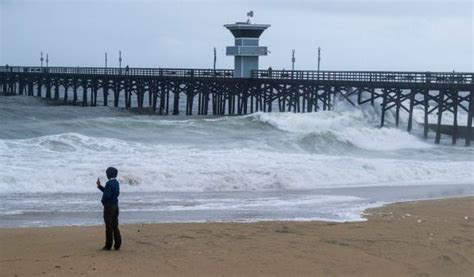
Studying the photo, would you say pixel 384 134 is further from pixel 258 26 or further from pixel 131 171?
pixel 131 171

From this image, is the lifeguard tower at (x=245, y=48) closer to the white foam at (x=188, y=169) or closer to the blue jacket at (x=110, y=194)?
the white foam at (x=188, y=169)

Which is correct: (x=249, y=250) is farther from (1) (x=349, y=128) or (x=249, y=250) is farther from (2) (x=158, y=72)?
(2) (x=158, y=72)

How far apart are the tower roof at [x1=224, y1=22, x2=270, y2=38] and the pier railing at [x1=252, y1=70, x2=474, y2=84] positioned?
3068mm

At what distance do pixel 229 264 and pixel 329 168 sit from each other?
11.6 meters

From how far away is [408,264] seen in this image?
820 cm

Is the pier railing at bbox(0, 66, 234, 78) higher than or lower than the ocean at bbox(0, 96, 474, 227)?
higher

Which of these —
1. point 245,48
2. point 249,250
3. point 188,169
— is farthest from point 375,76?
point 249,250

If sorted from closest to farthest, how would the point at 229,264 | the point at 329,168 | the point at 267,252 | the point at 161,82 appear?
the point at 229,264 → the point at 267,252 → the point at 329,168 → the point at 161,82

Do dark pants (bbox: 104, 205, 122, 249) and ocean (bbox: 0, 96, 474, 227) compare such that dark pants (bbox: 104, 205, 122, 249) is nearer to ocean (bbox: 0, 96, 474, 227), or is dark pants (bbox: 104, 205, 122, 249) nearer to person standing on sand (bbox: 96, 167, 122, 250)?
person standing on sand (bbox: 96, 167, 122, 250)

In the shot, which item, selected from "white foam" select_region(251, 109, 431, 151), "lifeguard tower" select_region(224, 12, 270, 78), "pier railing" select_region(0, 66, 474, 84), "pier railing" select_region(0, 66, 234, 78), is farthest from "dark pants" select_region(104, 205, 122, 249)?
"pier railing" select_region(0, 66, 234, 78)

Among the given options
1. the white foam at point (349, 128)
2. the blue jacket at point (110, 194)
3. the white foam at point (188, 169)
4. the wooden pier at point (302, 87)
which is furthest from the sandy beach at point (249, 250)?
the wooden pier at point (302, 87)

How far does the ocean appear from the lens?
1222 cm

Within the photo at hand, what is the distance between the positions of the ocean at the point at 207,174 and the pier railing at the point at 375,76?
115 inches

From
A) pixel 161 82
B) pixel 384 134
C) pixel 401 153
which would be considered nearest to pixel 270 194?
pixel 401 153
